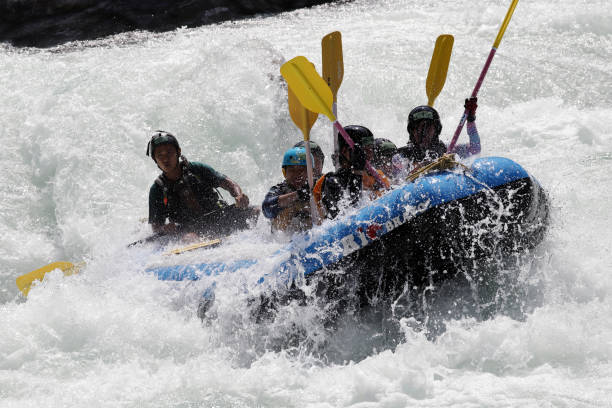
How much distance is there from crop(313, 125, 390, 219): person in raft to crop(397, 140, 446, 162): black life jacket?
86cm

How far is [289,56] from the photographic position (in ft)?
32.2

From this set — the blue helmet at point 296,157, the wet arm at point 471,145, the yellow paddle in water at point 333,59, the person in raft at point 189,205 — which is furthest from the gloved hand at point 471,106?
the person in raft at point 189,205

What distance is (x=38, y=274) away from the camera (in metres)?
4.91

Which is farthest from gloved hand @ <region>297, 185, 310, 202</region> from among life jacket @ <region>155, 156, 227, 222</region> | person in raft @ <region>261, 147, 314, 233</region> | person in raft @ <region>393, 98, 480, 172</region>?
life jacket @ <region>155, 156, 227, 222</region>

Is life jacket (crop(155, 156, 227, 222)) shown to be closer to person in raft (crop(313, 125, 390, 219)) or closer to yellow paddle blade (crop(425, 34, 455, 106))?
person in raft (crop(313, 125, 390, 219))

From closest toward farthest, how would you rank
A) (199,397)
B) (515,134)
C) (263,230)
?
(199,397) → (263,230) → (515,134)

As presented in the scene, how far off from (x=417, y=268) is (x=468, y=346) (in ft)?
1.72

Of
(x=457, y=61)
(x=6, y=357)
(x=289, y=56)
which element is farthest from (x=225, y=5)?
(x=6, y=357)

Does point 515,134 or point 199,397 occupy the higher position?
point 515,134

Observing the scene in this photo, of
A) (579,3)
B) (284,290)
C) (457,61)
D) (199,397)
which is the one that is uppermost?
(579,3)

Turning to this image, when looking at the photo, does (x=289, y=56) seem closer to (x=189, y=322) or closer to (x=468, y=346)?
(x=189, y=322)

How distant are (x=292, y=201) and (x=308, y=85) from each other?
0.76 m

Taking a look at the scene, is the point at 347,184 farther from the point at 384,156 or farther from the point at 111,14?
the point at 111,14

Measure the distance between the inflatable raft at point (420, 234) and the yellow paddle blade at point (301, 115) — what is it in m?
0.84
